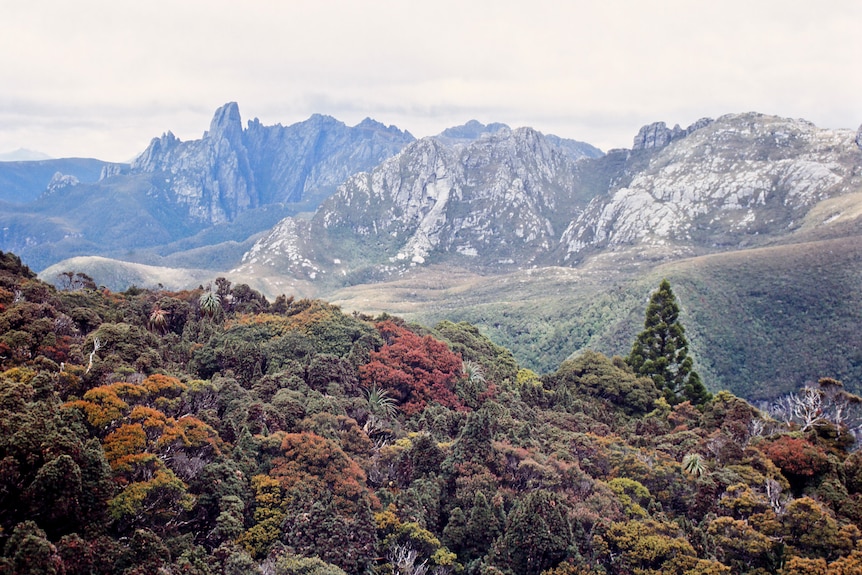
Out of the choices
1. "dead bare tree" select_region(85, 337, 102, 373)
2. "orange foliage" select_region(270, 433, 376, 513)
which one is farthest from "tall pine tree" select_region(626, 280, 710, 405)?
"dead bare tree" select_region(85, 337, 102, 373)

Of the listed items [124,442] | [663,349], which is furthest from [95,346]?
[663,349]

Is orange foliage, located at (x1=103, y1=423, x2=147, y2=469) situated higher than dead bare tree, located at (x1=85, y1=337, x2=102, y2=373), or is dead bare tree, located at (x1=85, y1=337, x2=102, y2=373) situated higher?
dead bare tree, located at (x1=85, y1=337, x2=102, y2=373)

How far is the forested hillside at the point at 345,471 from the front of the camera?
79.7 feet

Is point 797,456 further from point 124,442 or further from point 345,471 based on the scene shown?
point 124,442

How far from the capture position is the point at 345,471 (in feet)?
115

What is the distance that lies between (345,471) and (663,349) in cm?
5920

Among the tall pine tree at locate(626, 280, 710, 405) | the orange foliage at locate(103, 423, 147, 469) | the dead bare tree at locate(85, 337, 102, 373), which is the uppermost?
the dead bare tree at locate(85, 337, 102, 373)

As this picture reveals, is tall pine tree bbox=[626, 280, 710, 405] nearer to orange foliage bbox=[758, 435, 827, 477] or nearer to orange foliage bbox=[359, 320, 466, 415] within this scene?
orange foliage bbox=[359, 320, 466, 415]

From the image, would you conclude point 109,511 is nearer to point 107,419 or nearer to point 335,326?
point 107,419

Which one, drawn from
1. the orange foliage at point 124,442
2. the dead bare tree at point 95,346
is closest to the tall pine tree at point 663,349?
the dead bare tree at point 95,346

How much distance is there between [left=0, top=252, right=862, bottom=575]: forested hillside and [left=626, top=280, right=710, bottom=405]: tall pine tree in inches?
794

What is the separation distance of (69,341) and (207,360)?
13.1 meters

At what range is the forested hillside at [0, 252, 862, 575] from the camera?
2430 cm

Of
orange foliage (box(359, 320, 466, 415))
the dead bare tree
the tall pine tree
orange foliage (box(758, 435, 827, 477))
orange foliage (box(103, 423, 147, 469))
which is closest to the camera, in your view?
orange foliage (box(103, 423, 147, 469))
